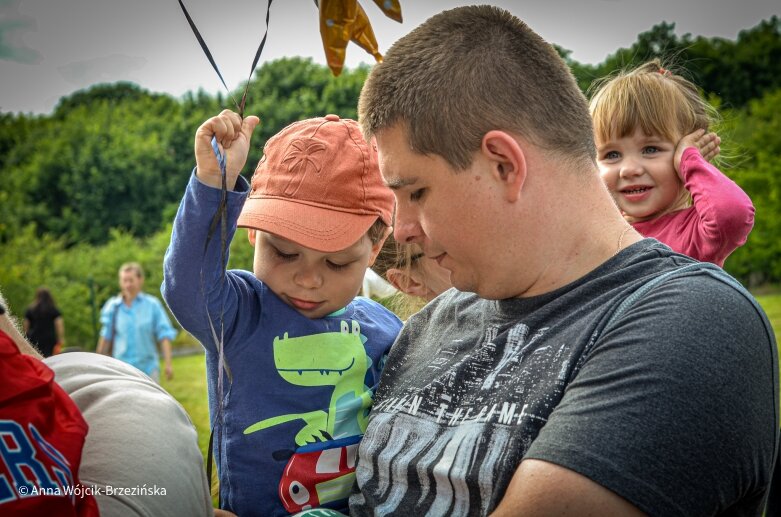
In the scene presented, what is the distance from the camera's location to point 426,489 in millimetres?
1682

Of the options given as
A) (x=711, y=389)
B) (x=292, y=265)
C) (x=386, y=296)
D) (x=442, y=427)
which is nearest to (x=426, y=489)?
(x=442, y=427)

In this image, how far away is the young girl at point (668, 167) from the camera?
2.91 m

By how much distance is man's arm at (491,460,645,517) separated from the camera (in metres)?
1.28

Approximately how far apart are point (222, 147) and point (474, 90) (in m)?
0.65

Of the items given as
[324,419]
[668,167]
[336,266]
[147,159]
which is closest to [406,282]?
[336,266]

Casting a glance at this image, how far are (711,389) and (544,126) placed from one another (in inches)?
28.0

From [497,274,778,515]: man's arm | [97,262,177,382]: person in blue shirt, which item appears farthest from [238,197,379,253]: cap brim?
[97,262,177,382]: person in blue shirt

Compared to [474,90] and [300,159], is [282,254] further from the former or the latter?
[474,90]

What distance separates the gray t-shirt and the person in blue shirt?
323 inches

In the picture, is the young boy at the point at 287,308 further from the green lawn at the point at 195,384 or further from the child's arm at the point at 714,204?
the green lawn at the point at 195,384

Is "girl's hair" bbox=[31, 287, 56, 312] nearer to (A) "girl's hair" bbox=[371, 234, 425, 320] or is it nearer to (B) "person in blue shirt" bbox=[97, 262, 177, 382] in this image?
(B) "person in blue shirt" bbox=[97, 262, 177, 382]

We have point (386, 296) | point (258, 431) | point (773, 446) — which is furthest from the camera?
point (386, 296)

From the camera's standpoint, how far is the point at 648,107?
2.98 m

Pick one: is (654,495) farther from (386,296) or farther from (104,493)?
(386,296)
